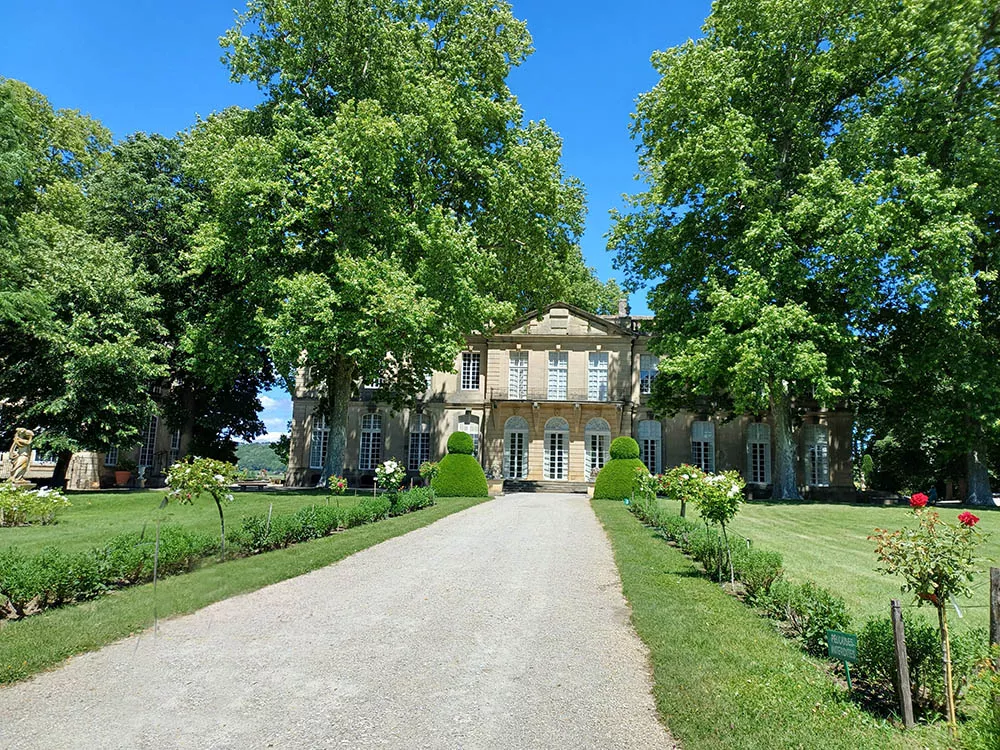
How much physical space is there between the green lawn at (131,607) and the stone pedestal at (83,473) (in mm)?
22276

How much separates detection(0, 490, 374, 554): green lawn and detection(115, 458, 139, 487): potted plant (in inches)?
440

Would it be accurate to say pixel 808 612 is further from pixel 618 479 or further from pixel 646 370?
pixel 646 370

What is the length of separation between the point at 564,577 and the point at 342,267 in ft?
48.5

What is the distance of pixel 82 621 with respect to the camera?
22.5 ft

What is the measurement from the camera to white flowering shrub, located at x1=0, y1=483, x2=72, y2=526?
14195 mm

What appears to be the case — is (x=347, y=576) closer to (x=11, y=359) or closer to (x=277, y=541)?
(x=277, y=541)

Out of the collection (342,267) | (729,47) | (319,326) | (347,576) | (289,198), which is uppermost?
(729,47)

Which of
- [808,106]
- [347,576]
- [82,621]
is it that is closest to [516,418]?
[808,106]

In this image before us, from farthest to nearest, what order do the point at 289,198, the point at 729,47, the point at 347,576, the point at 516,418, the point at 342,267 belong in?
the point at 516,418
the point at 729,47
the point at 289,198
the point at 342,267
the point at 347,576

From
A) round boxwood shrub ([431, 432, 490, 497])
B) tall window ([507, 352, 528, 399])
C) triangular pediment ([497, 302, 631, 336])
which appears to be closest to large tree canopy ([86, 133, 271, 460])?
round boxwood shrub ([431, 432, 490, 497])

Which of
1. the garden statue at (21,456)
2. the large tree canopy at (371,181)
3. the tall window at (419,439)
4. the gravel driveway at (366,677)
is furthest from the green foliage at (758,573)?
the tall window at (419,439)

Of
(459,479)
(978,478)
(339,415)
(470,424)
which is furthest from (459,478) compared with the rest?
(978,478)

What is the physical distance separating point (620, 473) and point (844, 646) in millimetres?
19621

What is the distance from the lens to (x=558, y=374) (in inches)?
1350
